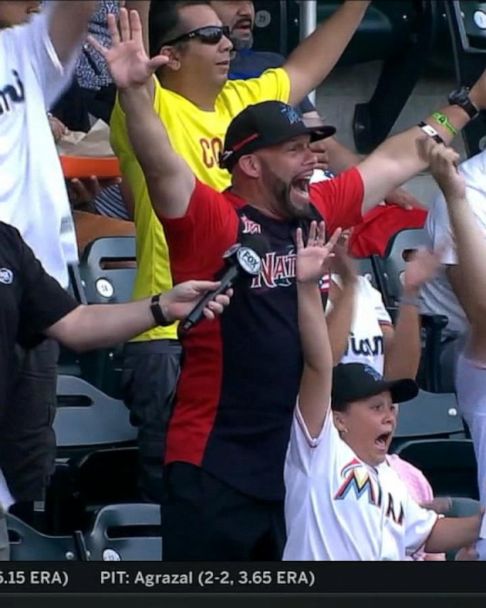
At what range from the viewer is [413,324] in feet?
15.2

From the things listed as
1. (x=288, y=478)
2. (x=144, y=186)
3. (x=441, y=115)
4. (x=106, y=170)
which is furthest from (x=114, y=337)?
(x=106, y=170)

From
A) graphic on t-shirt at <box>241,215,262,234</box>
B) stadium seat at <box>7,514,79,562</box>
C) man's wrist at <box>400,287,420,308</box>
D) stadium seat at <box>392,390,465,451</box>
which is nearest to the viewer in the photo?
graphic on t-shirt at <box>241,215,262,234</box>

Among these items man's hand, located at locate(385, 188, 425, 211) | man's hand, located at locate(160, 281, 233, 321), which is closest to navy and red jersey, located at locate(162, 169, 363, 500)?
man's hand, located at locate(160, 281, 233, 321)

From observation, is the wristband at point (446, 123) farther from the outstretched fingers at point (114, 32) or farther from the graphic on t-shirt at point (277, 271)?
the outstretched fingers at point (114, 32)

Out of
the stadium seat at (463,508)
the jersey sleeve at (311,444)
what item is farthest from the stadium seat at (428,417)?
the jersey sleeve at (311,444)

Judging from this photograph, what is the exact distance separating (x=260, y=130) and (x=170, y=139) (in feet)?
1.20

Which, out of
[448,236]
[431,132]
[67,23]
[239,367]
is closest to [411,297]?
[448,236]

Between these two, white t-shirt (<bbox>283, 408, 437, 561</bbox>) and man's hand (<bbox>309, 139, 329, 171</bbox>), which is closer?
white t-shirt (<bbox>283, 408, 437, 561</bbox>)

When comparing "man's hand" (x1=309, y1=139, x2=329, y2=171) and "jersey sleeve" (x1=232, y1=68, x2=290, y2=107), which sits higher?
"jersey sleeve" (x1=232, y1=68, x2=290, y2=107)

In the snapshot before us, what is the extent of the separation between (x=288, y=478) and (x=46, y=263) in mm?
681

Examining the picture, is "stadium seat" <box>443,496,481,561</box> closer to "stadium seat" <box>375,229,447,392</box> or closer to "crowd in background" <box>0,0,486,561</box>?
"crowd in background" <box>0,0,486,561</box>

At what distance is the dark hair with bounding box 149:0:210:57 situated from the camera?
15.6 ft

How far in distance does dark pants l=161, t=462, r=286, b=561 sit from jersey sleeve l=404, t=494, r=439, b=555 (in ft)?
0.86

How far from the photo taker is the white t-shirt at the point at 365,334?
463 cm
